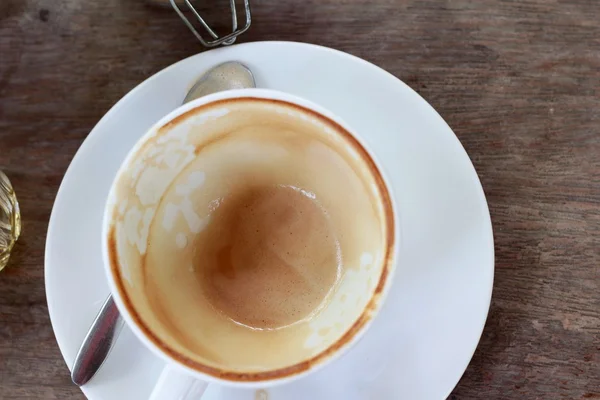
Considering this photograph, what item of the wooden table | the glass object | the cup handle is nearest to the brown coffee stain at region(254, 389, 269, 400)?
the cup handle

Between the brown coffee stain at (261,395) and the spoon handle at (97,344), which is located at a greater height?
the spoon handle at (97,344)

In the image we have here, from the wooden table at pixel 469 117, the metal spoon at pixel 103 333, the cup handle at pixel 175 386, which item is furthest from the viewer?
the wooden table at pixel 469 117

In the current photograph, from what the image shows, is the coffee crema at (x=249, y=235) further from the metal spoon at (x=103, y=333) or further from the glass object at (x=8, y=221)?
the glass object at (x=8, y=221)

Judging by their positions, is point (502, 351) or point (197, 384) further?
point (502, 351)

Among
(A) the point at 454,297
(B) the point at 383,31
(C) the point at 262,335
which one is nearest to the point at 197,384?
(C) the point at 262,335

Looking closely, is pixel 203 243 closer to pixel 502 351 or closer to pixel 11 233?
pixel 11 233

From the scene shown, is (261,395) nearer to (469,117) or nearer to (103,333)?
(103,333)

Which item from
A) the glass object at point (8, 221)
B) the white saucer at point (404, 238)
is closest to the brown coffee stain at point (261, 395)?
the white saucer at point (404, 238)
